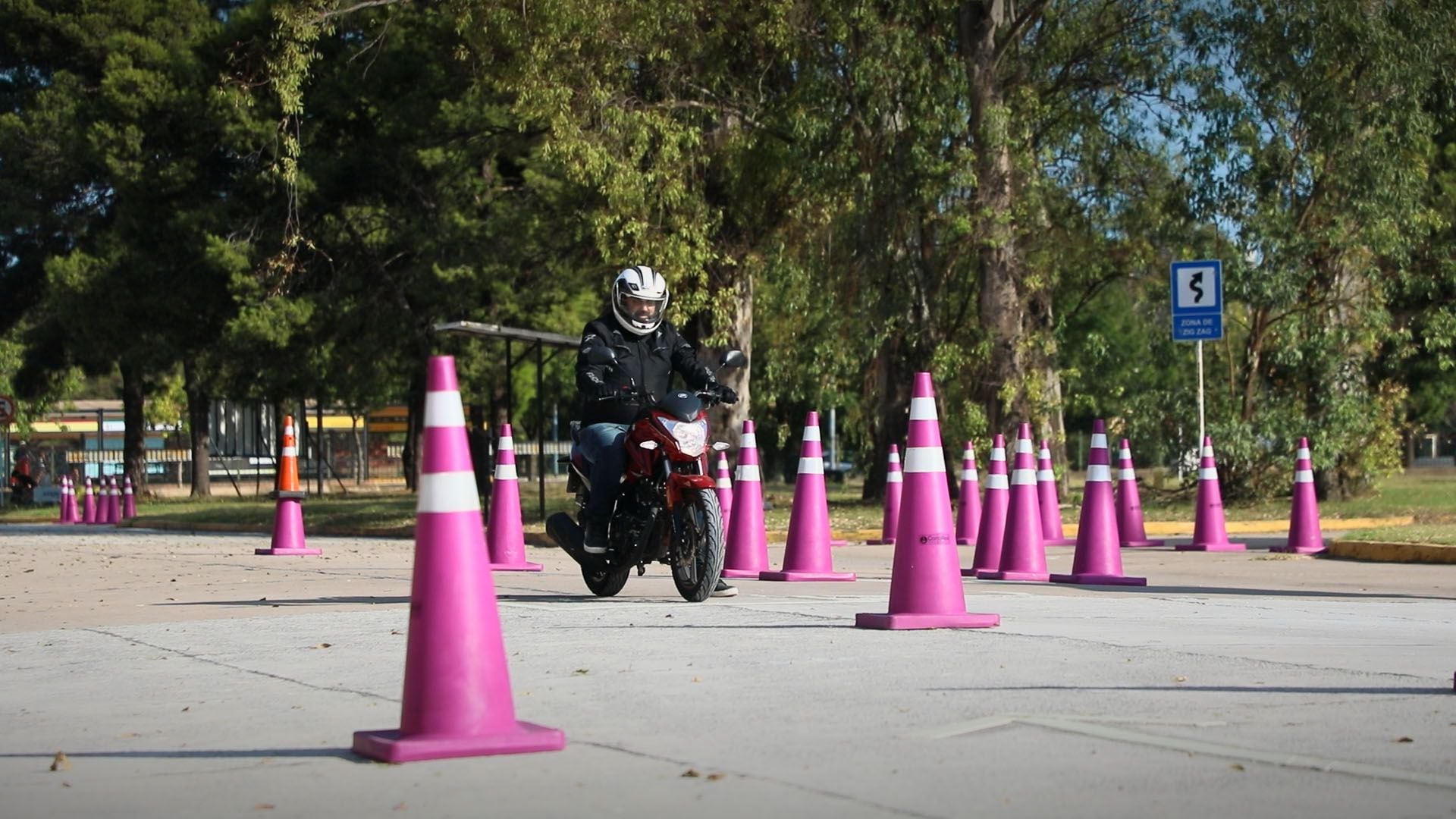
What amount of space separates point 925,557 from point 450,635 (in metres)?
3.66

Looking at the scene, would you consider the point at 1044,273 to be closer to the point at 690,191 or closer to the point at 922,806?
the point at 690,191

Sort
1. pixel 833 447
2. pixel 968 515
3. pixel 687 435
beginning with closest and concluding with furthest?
pixel 687 435
pixel 968 515
pixel 833 447

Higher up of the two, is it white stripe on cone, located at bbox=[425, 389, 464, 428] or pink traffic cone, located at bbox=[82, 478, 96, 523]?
white stripe on cone, located at bbox=[425, 389, 464, 428]

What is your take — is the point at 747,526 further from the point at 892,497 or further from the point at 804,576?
the point at 892,497

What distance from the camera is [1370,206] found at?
979 inches

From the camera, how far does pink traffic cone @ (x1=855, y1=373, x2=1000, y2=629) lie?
8.76m

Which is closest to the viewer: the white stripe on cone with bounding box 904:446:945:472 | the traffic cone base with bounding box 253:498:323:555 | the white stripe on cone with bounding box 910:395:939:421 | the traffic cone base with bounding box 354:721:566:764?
the traffic cone base with bounding box 354:721:566:764

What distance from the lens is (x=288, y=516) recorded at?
18.8m

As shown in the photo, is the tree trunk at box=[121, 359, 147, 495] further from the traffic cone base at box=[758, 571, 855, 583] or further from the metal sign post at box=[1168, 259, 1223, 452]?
the traffic cone base at box=[758, 571, 855, 583]

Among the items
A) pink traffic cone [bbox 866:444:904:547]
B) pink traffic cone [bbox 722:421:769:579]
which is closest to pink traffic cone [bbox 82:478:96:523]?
pink traffic cone [bbox 866:444:904:547]

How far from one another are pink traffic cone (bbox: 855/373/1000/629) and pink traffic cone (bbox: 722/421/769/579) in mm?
4600

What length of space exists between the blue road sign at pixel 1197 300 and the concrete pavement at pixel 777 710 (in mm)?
9569

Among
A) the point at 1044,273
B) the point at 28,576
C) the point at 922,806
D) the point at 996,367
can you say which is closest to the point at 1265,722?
the point at 922,806

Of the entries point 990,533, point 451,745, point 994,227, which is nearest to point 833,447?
point 994,227
